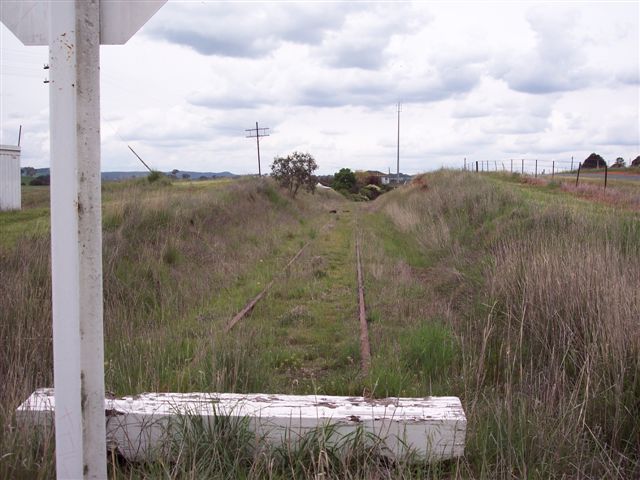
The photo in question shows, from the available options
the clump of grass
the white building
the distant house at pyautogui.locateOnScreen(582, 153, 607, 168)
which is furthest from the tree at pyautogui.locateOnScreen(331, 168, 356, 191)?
the clump of grass

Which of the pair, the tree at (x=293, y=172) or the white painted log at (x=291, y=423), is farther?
the tree at (x=293, y=172)

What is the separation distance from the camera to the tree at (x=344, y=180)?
101 meters

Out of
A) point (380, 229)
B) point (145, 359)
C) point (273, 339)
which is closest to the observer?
point (145, 359)

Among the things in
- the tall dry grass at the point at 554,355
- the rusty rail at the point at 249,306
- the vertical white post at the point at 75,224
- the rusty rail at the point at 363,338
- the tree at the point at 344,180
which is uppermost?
the tree at the point at 344,180

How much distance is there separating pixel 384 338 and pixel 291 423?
3.88m

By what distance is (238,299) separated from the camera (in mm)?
9672

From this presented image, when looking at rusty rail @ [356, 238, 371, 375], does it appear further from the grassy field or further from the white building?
the white building

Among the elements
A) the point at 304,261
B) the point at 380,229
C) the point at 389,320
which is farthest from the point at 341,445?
the point at 380,229

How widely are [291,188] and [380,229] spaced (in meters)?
18.6

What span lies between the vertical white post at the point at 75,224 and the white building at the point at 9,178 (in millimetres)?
23704

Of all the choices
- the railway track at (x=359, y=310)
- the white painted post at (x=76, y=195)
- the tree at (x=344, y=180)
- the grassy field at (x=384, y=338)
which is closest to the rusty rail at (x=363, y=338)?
the railway track at (x=359, y=310)

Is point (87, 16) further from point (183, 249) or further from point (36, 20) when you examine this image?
point (183, 249)

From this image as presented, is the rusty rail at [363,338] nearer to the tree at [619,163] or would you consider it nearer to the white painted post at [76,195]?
the white painted post at [76,195]

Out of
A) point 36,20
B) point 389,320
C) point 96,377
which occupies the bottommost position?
point 389,320
